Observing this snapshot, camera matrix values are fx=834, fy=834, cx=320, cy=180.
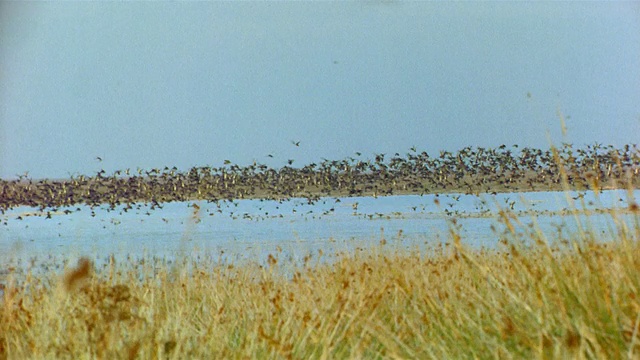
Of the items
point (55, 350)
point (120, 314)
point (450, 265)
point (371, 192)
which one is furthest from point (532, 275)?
point (371, 192)

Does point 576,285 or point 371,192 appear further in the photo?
point 371,192

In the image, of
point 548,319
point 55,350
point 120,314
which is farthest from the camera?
point 55,350

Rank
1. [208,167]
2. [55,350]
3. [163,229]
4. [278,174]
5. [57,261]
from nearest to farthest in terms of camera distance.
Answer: [55,350]
[57,261]
[163,229]
[208,167]
[278,174]

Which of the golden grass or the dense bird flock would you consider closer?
the golden grass

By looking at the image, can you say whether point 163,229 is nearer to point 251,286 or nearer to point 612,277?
point 251,286

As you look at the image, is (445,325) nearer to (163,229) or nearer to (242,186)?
(163,229)

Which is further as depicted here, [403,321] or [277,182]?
[277,182]

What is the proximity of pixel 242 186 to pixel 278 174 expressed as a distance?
2.46 m

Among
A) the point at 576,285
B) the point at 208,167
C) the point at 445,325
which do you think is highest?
the point at 208,167

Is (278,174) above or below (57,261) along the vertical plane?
above

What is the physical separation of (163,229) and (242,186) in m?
21.1

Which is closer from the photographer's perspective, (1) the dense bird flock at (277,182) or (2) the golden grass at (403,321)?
(2) the golden grass at (403,321)

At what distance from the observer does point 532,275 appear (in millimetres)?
4359

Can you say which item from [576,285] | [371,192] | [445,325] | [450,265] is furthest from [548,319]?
[371,192]
